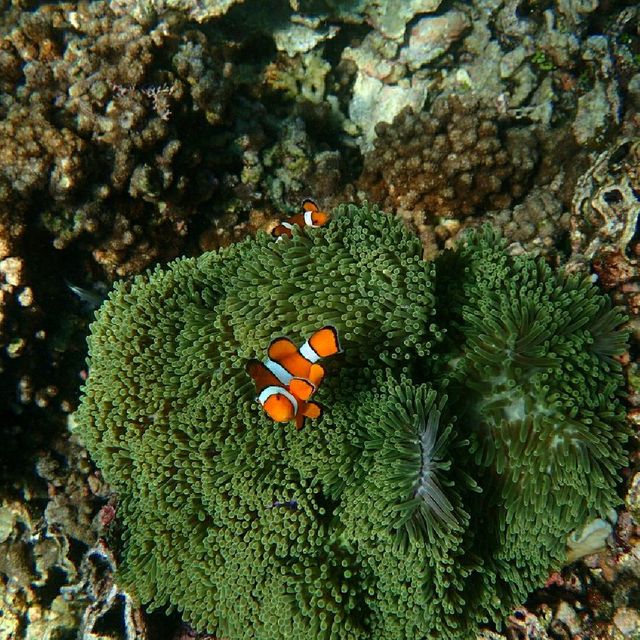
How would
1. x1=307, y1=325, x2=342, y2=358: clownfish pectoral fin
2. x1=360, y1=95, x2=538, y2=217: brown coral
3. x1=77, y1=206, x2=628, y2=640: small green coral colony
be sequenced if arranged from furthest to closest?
1. x1=360, y1=95, x2=538, y2=217: brown coral
2. x1=77, y1=206, x2=628, y2=640: small green coral colony
3. x1=307, y1=325, x2=342, y2=358: clownfish pectoral fin

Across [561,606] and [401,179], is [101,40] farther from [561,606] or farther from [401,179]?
[561,606]

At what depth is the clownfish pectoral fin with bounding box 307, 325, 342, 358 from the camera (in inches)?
83.5

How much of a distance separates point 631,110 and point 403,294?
2.98 metres

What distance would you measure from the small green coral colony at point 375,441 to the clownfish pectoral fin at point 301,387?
1.77 ft

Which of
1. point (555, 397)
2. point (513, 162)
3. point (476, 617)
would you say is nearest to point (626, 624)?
point (476, 617)

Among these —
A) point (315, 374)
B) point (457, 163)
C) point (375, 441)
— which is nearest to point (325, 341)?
point (315, 374)

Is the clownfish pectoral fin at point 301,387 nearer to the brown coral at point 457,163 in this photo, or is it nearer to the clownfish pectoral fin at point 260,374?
the clownfish pectoral fin at point 260,374

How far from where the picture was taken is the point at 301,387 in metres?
2.10

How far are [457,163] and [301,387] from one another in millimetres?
2829

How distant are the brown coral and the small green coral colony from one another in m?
1.33

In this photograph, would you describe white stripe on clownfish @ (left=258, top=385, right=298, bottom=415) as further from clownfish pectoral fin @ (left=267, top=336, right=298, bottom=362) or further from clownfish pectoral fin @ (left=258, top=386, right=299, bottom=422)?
clownfish pectoral fin @ (left=267, top=336, right=298, bottom=362)

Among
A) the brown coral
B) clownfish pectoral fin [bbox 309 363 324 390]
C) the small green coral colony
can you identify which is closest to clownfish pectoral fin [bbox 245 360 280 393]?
clownfish pectoral fin [bbox 309 363 324 390]

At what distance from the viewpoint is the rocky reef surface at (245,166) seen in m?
3.35

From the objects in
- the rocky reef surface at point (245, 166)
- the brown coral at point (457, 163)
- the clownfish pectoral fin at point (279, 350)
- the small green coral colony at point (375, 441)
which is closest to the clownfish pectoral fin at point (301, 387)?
the clownfish pectoral fin at point (279, 350)
